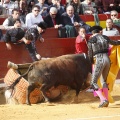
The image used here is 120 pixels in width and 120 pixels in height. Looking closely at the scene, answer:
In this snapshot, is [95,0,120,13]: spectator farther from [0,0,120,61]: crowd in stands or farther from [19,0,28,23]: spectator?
[19,0,28,23]: spectator

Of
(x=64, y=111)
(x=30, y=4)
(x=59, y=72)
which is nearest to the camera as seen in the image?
(x=64, y=111)

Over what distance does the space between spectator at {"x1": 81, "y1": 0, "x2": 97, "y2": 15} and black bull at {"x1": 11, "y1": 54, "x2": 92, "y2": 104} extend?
3.01m

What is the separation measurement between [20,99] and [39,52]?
5.49 feet

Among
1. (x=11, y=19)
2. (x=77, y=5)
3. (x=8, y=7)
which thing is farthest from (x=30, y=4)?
(x=11, y=19)

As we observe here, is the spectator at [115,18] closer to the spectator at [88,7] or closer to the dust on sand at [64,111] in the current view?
the spectator at [88,7]

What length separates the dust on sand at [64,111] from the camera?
717cm

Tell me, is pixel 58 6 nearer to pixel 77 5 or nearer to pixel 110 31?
pixel 77 5

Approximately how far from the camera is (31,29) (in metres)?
9.73

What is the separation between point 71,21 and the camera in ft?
36.3

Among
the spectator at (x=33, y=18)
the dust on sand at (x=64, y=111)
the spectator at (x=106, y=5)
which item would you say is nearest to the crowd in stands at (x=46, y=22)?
the spectator at (x=33, y=18)

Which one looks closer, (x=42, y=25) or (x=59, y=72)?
(x=59, y=72)

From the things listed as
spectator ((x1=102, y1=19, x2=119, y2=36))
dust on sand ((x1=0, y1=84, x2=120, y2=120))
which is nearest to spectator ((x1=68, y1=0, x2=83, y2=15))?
spectator ((x1=102, y1=19, x2=119, y2=36))

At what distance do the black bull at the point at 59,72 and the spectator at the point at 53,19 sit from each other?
4.87 ft

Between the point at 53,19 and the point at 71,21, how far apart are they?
1.52ft
